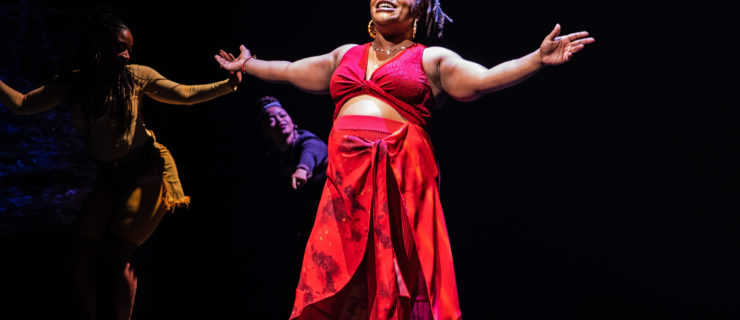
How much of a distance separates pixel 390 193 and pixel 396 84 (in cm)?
36

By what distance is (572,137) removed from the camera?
297 cm

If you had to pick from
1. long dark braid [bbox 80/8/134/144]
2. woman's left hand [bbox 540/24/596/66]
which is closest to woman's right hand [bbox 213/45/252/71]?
long dark braid [bbox 80/8/134/144]

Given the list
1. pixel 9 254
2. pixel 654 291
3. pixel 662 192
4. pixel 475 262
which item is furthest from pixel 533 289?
pixel 9 254

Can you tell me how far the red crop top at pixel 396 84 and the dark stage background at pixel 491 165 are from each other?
1.25 metres

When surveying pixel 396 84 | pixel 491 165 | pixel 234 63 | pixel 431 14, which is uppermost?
pixel 431 14

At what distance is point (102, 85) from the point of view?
209cm

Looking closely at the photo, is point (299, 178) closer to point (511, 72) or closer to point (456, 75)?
point (456, 75)

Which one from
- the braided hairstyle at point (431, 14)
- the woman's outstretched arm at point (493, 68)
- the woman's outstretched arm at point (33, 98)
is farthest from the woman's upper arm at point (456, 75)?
the woman's outstretched arm at point (33, 98)

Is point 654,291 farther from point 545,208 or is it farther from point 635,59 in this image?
point 635,59

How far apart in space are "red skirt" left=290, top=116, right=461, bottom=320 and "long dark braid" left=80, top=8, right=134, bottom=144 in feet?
2.95

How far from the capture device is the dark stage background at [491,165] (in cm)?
262

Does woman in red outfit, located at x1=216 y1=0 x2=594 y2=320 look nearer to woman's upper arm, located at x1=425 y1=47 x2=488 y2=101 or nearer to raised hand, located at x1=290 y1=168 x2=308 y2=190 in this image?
woman's upper arm, located at x1=425 y1=47 x2=488 y2=101

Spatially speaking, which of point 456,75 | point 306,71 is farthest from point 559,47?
point 306,71

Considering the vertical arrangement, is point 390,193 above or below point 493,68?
below
